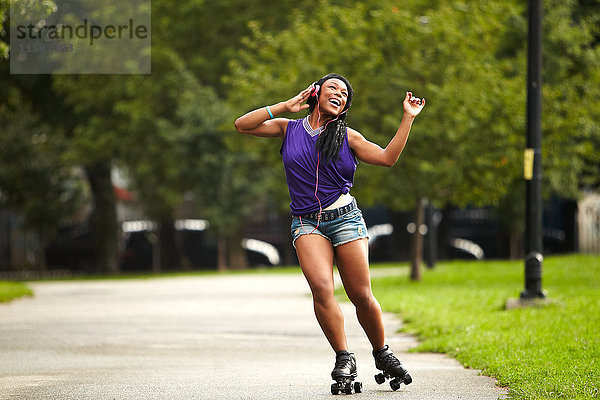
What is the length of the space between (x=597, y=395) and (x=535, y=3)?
7.85 metres

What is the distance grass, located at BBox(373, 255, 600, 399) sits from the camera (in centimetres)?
719

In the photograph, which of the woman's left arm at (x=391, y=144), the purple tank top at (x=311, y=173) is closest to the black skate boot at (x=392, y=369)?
the purple tank top at (x=311, y=173)

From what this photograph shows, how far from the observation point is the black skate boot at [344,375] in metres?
6.84

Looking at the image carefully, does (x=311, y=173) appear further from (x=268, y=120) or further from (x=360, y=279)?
(x=360, y=279)

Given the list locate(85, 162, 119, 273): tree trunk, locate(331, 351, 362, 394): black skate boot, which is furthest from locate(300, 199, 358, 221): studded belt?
locate(85, 162, 119, 273): tree trunk

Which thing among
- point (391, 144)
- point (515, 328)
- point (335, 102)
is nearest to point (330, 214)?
point (391, 144)

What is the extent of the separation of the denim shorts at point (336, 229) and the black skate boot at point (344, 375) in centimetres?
70

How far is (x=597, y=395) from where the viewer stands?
253 inches

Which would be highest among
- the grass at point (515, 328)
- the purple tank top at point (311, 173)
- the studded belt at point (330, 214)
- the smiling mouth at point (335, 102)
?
the smiling mouth at point (335, 102)

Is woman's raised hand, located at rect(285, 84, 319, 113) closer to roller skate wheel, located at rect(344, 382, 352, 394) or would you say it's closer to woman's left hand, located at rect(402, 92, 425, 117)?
woman's left hand, located at rect(402, 92, 425, 117)

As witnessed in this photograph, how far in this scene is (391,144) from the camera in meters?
6.98

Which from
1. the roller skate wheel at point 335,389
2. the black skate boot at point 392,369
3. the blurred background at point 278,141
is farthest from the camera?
the blurred background at point 278,141

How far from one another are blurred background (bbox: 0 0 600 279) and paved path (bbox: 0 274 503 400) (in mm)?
4180

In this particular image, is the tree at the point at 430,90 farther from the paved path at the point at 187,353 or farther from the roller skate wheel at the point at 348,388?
the roller skate wheel at the point at 348,388
